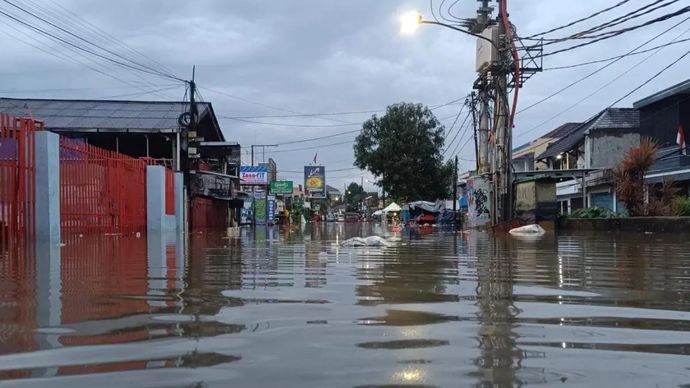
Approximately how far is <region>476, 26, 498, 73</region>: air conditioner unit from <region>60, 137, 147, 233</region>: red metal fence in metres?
13.2

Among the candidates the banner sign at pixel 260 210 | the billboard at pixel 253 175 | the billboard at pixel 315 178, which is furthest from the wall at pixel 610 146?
the billboard at pixel 315 178

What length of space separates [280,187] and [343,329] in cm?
7001

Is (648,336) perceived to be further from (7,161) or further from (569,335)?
(7,161)

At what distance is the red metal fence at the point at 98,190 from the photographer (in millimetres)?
14273

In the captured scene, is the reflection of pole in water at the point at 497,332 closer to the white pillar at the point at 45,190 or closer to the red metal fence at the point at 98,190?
the white pillar at the point at 45,190

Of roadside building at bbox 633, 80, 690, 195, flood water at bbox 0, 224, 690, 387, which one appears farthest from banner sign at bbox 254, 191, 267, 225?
flood water at bbox 0, 224, 690, 387

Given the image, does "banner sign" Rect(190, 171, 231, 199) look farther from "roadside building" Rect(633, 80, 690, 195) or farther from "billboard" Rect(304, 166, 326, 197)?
"billboard" Rect(304, 166, 326, 197)

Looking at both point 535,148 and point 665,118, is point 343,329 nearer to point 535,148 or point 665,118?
point 665,118

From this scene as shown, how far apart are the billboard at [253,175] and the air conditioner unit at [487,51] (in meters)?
37.4

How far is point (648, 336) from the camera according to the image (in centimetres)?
333

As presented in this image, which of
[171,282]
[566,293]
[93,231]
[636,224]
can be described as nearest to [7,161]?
[93,231]

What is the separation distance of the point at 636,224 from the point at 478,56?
10402mm

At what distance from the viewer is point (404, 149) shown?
153ft

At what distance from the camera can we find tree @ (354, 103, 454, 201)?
4681 cm
